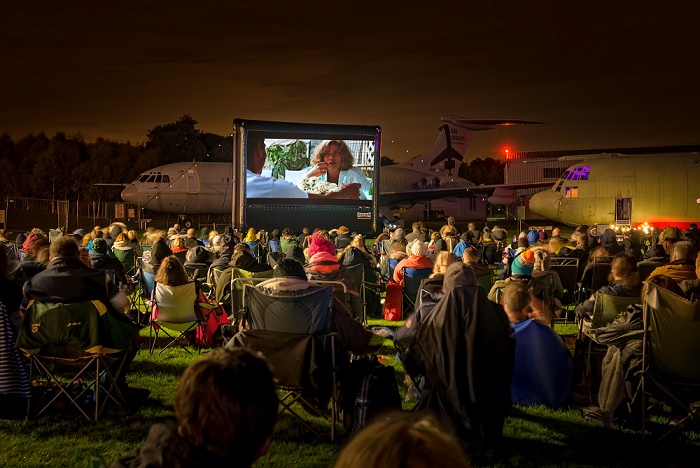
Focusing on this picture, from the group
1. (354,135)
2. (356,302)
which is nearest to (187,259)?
(356,302)

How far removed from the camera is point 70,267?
5.19 meters

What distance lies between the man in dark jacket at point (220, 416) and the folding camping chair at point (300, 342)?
101 inches

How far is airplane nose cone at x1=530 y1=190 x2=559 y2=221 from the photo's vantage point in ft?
97.0

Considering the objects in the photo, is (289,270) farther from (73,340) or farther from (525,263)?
(525,263)

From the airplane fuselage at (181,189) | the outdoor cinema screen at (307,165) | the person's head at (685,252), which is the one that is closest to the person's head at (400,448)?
the person's head at (685,252)

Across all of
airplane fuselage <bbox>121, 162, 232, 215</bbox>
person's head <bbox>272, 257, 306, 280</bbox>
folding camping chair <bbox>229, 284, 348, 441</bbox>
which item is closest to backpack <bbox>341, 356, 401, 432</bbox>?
folding camping chair <bbox>229, 284, 348, 441</bbox>

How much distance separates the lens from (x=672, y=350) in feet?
14.9

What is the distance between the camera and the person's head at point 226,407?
6.30ft

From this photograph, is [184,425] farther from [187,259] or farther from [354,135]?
[354,135]

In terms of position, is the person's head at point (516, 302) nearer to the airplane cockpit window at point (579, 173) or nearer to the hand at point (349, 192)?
the hand at point (349, 192)

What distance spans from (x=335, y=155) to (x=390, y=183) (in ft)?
56.9

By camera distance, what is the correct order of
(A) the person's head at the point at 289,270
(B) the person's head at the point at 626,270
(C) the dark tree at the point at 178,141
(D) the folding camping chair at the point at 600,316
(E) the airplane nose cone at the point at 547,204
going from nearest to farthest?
(A) the person's head at the point at 289,270
(D) the folding camping chair at the point at 600,316
(B) the person's head at the point at 626,270
(E) the airplane nose cone at the point at 547,204
(C) the dark tree at the point at 178,141

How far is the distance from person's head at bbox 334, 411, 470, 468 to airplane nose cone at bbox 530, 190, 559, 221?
96.2ft

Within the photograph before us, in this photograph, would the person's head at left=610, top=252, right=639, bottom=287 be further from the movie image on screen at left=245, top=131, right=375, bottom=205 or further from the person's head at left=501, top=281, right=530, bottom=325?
the movie image on screen at left=245, top=131, right=375, bottom=205
